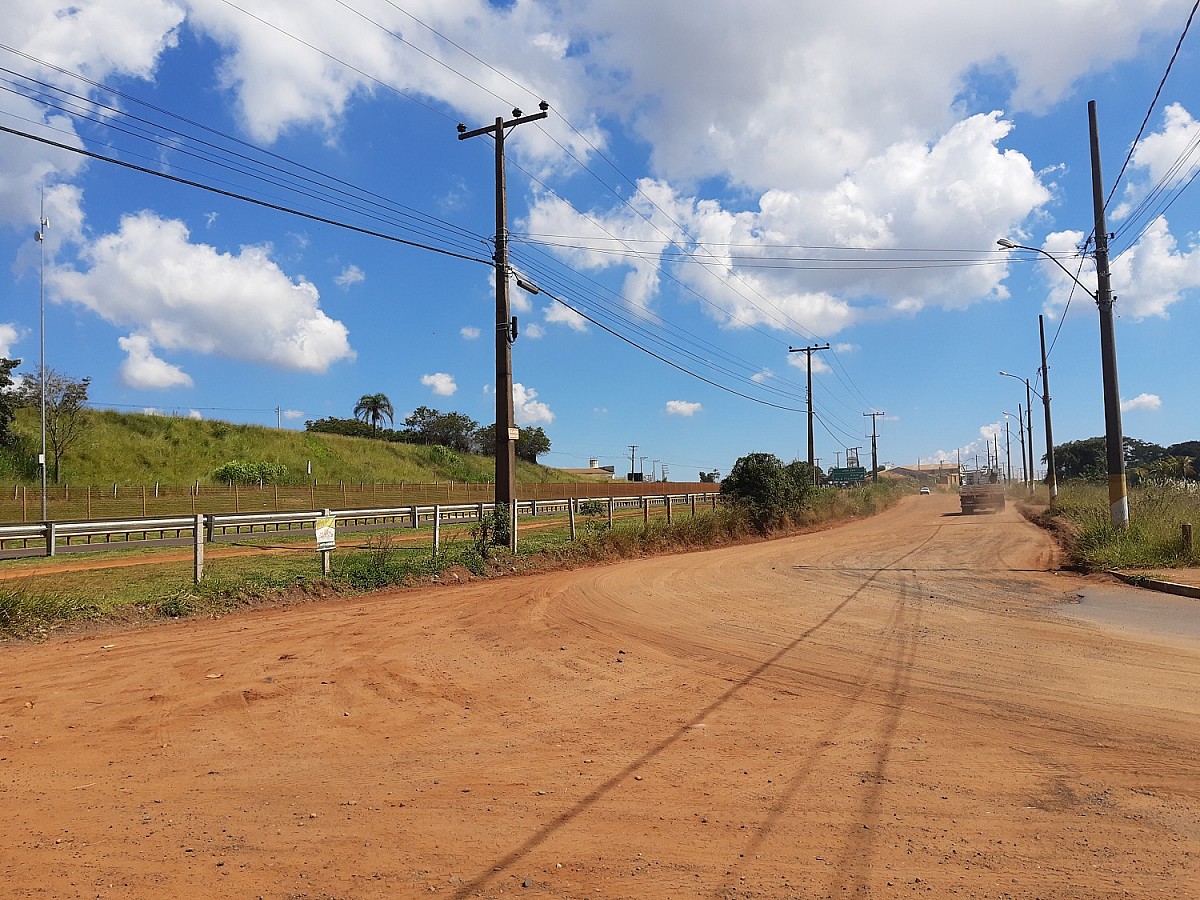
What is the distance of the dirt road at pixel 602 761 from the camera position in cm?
376

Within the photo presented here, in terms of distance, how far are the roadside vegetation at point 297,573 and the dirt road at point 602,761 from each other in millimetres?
902

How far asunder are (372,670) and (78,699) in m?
2.48

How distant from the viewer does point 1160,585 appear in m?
13.1

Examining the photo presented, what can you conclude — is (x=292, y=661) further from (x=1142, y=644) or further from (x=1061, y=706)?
(x=1142, y=644)

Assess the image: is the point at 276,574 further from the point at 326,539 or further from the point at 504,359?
the point at 504,359

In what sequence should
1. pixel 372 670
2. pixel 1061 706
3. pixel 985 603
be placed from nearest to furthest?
pixel 1061 706, pixel 372 670, pixel 985 603

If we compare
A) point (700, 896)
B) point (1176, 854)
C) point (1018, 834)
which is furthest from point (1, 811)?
point (1176, 854)

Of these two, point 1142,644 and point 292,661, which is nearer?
point 292,661

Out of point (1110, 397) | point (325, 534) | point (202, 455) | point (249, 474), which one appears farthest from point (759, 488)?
point (202, 455)

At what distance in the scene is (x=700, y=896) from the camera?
3.52 m

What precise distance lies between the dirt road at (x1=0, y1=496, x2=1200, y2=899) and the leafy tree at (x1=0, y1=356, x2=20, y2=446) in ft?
151

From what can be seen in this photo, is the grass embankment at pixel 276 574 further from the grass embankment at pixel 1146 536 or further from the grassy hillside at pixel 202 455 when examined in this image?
the grassy hillside at pixel 202 455

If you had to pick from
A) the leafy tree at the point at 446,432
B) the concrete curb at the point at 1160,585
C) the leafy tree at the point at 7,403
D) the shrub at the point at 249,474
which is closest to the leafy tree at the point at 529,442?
the leafy tree at the point at 446,432

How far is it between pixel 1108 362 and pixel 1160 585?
7.01m
